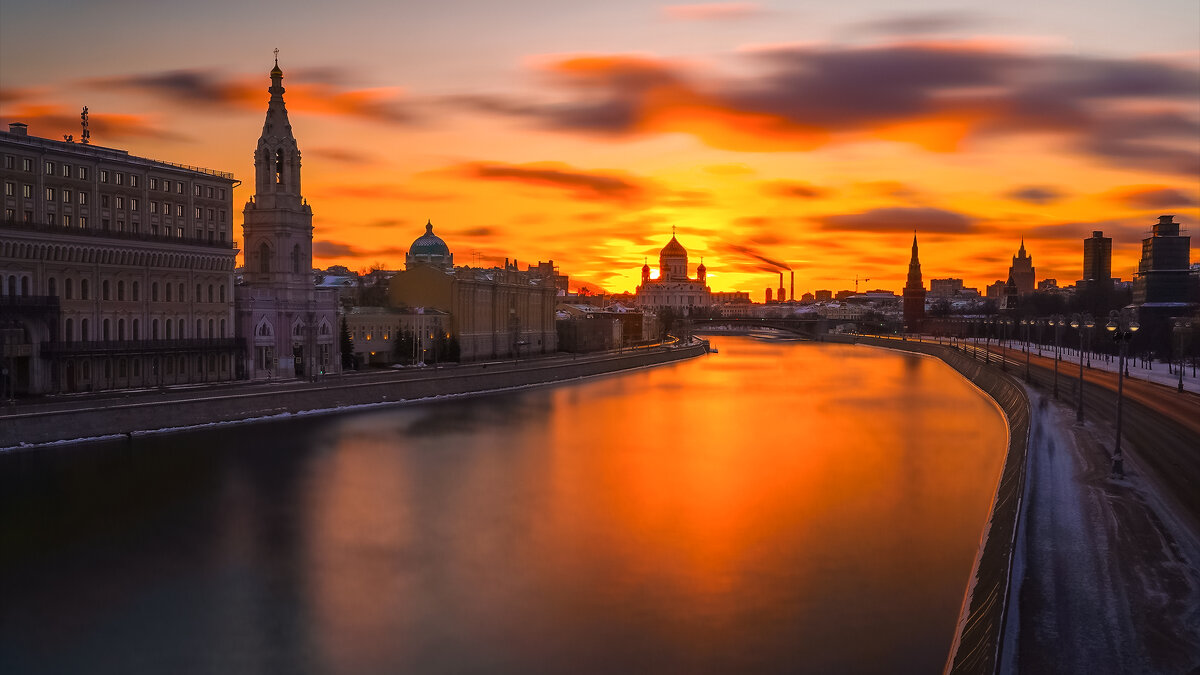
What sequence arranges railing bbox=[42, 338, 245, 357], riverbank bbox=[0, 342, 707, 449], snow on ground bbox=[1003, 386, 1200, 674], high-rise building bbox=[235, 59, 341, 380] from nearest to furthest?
snow on ground bbox=[1003, 386, 1200, 674] < riverbank bbox=[0, 342, 707, 449] < railing bbox=[42, 338, 245, 357] < high-rise building bbox=[235, 59, 341, 380]

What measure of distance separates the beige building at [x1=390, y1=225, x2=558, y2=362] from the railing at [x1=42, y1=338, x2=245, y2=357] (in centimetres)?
2096

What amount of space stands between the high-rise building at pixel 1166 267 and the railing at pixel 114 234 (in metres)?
85.8

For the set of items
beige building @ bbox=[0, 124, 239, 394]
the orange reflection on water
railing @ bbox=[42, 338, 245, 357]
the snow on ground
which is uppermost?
beige building @ bbox=[0, 124, 239, 394]

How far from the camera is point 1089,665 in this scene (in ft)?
37.7

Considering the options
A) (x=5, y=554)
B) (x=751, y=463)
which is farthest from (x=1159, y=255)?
(x=5, y=554)

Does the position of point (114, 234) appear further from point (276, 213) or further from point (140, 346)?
point (276, 213)

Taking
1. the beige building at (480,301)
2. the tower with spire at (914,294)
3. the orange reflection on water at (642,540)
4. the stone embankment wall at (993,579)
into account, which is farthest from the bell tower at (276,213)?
the tower with spire at (914,294)

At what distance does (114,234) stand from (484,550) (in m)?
25.9

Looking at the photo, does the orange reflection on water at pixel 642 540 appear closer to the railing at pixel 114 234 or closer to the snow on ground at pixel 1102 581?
the snow on ground at pixel 1102 581

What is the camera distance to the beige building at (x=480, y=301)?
63750mm

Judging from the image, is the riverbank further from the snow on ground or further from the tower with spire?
the tower with spire

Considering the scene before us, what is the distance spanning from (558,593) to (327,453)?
16.4 metres

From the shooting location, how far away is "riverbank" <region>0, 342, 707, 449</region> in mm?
30234

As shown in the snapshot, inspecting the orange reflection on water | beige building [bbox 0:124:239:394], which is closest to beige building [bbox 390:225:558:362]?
the orange reflection on water
